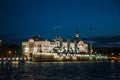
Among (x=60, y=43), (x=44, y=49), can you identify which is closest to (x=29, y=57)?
(x=44, y=49)

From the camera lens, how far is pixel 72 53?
197 meters

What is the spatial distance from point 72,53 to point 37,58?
3752cm

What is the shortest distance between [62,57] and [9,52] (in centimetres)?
2838

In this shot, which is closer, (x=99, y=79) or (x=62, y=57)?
(x=99, y=79)

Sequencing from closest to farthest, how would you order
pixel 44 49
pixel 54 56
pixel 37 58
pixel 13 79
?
pixel 13 79 < pixel 37 58 < pixel 54 56 < pixel 44 49

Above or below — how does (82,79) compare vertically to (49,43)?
below

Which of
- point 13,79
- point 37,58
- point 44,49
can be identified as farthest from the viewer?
point 44,49

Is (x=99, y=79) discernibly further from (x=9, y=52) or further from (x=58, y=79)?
(x=9, y=52)

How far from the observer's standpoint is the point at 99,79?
52.2 metres

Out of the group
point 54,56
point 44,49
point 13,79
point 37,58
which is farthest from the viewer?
point 44,49

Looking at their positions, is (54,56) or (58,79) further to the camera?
(54,56)

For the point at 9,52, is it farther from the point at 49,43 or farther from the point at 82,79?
the point at 82,79

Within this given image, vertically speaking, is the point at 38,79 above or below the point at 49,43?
below

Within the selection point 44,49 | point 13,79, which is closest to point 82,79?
point 13,79
